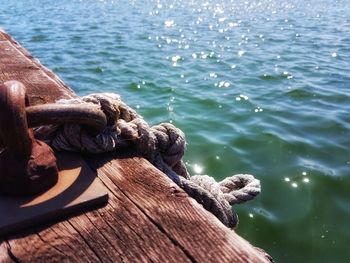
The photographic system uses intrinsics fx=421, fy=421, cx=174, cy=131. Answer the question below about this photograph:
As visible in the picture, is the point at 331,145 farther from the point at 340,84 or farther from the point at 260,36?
the point at 260,36

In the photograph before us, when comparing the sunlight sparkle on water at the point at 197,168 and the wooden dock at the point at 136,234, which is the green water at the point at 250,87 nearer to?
the sunlight sparkle on water at the point at 197,168

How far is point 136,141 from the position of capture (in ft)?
5.66

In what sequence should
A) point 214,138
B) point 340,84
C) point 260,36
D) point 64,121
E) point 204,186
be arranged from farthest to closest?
point 260,36 → point 340,84 → point 214,138 → point 204,186 → point 64,121

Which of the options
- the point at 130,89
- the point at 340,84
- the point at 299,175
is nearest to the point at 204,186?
the point at 299,175

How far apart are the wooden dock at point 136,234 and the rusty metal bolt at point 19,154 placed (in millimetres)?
161

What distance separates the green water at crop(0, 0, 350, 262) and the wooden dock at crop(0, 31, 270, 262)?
2295 mm

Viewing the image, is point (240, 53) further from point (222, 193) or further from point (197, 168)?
point (222, 193)

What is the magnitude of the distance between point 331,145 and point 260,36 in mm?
6818

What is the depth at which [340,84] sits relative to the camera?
23.9ft

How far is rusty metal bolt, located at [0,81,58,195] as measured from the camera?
4.21 ft

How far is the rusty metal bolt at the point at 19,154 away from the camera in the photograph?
4.21ft

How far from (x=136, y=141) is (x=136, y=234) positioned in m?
0.53

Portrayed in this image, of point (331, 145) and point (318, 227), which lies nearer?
point (318, 227)

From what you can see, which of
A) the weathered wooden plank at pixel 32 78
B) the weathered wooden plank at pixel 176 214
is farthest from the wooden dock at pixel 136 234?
the weathered wooden plank at pixel 32 78
